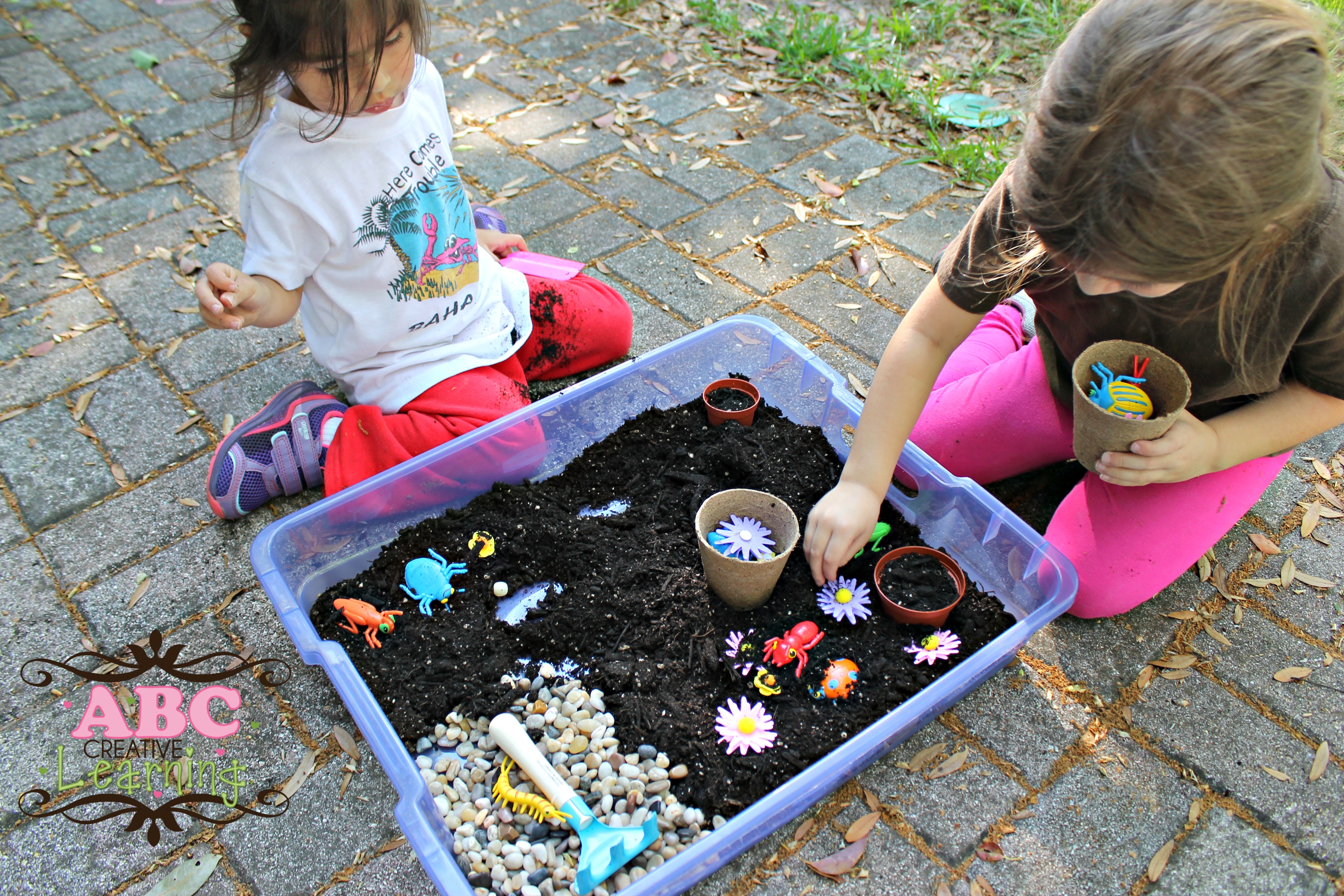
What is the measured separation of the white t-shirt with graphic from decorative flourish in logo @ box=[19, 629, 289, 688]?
2.09 feet

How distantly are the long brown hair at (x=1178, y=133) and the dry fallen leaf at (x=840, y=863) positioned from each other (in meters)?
1.01

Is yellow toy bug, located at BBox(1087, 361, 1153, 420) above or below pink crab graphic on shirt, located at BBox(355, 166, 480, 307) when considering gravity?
above

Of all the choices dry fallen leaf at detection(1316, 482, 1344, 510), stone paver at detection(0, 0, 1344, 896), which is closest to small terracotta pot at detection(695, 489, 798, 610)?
stone paver at detection(0, 0, 1344, 896)

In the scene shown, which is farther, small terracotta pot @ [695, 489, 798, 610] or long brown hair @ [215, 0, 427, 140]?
small terracotta pot @ [695, 489, 798, 610]

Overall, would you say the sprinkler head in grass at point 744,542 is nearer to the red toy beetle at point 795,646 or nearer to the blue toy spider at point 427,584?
the red toy beetle at point 795,646

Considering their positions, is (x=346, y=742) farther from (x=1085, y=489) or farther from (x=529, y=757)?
(x=1085, y=489)

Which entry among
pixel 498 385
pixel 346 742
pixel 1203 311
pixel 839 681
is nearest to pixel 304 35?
pixel 498 385

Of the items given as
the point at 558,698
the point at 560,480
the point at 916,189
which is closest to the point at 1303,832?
the point at 558,698

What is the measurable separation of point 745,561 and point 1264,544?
4.03 feet

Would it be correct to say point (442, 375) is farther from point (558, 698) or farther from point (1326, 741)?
point (1326, 741)

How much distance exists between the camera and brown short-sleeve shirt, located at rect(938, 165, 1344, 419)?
1326mm

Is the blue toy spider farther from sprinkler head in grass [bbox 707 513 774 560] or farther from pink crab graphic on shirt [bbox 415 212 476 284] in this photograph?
pink crab graphic on shirt [bbox 415 212 476 284]

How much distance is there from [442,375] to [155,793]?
102 cm

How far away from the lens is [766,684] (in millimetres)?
1599
